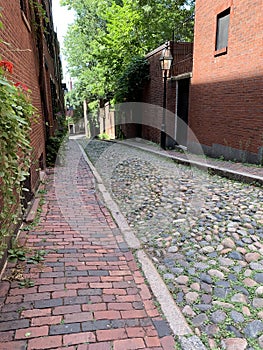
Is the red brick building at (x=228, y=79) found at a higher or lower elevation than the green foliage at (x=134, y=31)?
lower

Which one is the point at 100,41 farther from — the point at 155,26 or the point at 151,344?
the point at 151,344

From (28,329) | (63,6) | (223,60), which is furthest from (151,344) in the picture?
(63,6)

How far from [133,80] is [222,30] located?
6106mm

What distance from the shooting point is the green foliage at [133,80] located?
13.4 meters

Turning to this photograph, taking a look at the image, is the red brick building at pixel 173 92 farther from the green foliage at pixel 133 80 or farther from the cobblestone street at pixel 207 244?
the cobblestone street at pixel 207 244

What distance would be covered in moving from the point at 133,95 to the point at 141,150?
4.61 metres

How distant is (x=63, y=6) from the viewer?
24328 mm

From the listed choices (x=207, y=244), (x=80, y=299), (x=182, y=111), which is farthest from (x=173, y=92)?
(x=80, y=299)

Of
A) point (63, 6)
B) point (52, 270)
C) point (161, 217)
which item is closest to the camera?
point (52, 270)

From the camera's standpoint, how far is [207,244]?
3.33 metres

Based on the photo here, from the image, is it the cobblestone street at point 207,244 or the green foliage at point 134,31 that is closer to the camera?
the cobblestone street at point 207,244

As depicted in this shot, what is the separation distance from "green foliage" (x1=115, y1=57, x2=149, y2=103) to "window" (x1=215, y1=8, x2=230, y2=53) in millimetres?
5322

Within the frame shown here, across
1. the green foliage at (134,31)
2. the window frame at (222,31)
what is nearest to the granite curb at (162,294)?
the window frame at (222,31)

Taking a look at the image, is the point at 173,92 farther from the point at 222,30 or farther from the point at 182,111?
the point at 222,30
